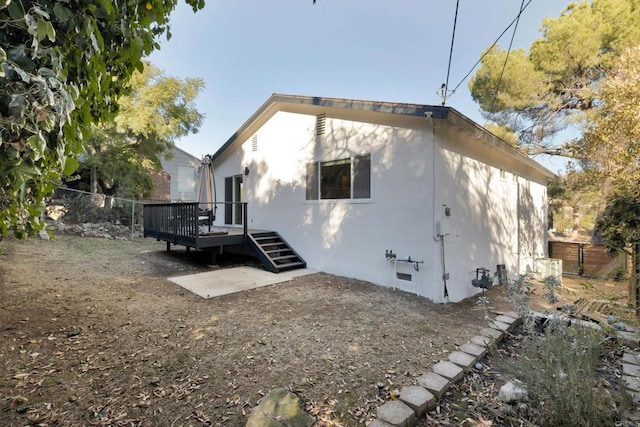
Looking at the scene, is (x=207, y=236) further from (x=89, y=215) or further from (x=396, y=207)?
(x=89, y=215)

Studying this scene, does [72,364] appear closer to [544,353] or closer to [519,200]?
[544,353]

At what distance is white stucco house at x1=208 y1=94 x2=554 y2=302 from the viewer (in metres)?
5.86

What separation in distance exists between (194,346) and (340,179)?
5009 millimetres

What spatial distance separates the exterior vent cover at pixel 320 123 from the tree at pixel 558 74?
318 inches

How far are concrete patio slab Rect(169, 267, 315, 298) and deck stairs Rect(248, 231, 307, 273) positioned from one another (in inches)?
8.4

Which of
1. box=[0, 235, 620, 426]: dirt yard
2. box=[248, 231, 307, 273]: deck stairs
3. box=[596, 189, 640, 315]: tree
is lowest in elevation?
box=[0, 235, 620, 426]: dirt yard

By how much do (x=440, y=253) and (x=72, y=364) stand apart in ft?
18.8

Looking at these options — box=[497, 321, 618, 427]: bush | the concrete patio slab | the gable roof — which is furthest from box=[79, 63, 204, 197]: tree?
box=[497, 321, 618, 427]: bush

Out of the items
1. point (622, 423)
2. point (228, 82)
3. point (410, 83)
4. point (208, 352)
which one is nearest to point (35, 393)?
point (208, 352)

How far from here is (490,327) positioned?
4238 mm

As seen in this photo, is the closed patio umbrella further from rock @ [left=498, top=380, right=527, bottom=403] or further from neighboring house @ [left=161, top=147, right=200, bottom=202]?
neighboring house @ [left=161, top=147, right=200, bottom=202]

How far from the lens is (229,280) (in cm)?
633

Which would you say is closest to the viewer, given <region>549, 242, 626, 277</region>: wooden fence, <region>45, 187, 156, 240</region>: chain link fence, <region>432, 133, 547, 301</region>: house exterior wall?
<region>432, 133, 547, 301</region>: house exterior wall

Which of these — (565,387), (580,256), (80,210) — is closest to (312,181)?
(565,387)
